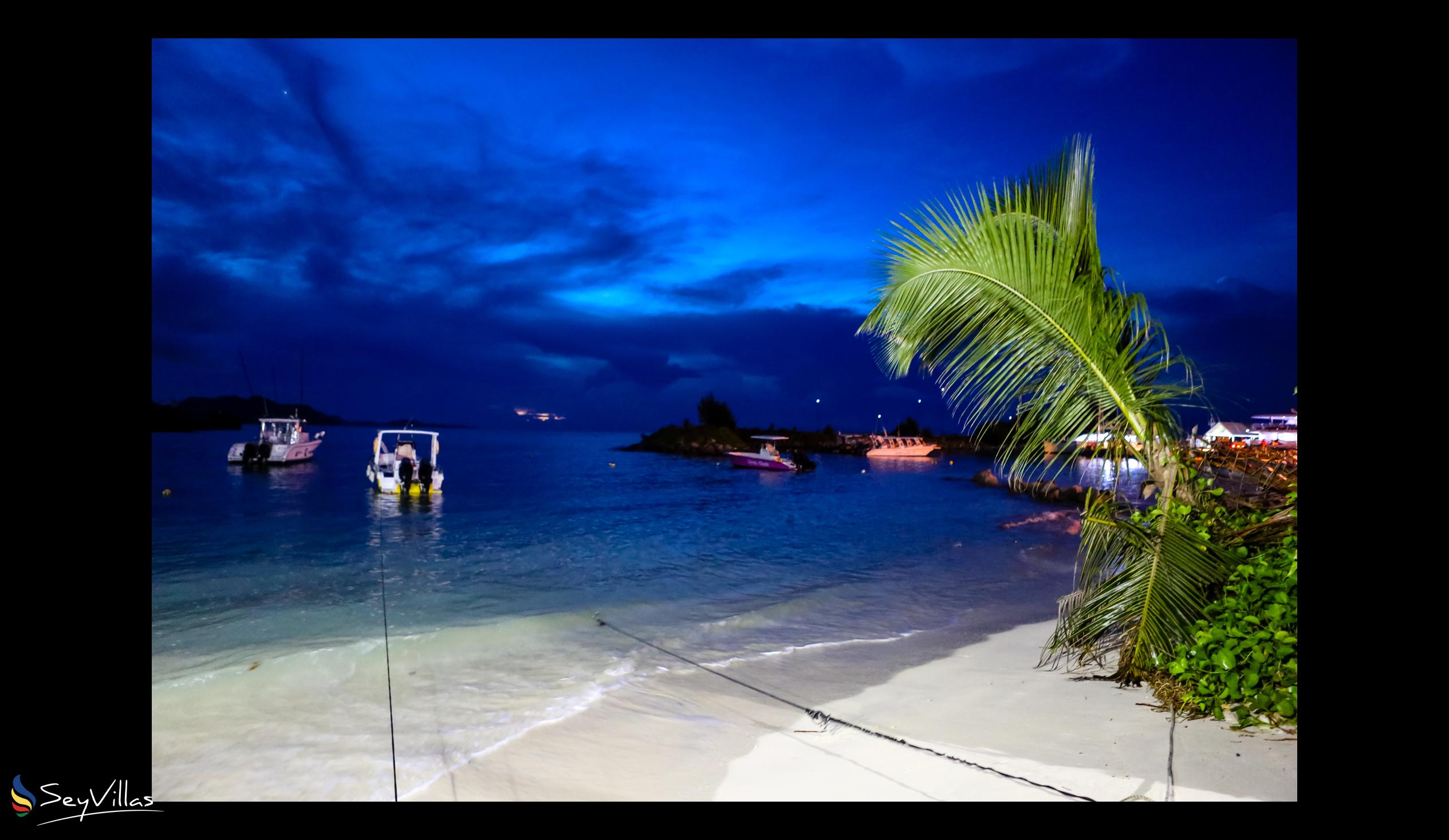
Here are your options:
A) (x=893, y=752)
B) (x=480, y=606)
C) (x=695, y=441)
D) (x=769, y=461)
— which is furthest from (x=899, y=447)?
(x=893, y=752)

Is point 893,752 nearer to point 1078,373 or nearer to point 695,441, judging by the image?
point 1078,373

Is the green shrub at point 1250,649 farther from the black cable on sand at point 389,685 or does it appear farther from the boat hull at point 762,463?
the boat hull at point 762,463

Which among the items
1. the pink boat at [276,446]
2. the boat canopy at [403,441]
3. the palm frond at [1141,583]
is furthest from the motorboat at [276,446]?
the palm frond at [1141,583]

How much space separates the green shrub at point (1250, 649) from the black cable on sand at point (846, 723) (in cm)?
145

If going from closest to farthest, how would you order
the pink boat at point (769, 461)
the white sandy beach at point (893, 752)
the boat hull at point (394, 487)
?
the white sandy beach at point (893, 752) < the boat hull at point (394, 487) < the pink boat at point (769, 461)

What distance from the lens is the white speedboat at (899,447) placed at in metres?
81.6

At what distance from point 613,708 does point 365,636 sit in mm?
5247

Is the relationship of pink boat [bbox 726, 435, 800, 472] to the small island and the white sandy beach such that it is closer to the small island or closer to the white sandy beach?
the small island

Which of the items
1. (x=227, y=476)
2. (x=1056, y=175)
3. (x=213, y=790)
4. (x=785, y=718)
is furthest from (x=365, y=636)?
(x=227, y=476)

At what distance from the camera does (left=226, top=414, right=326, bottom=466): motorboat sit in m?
45.1

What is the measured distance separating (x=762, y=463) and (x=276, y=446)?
118ft
